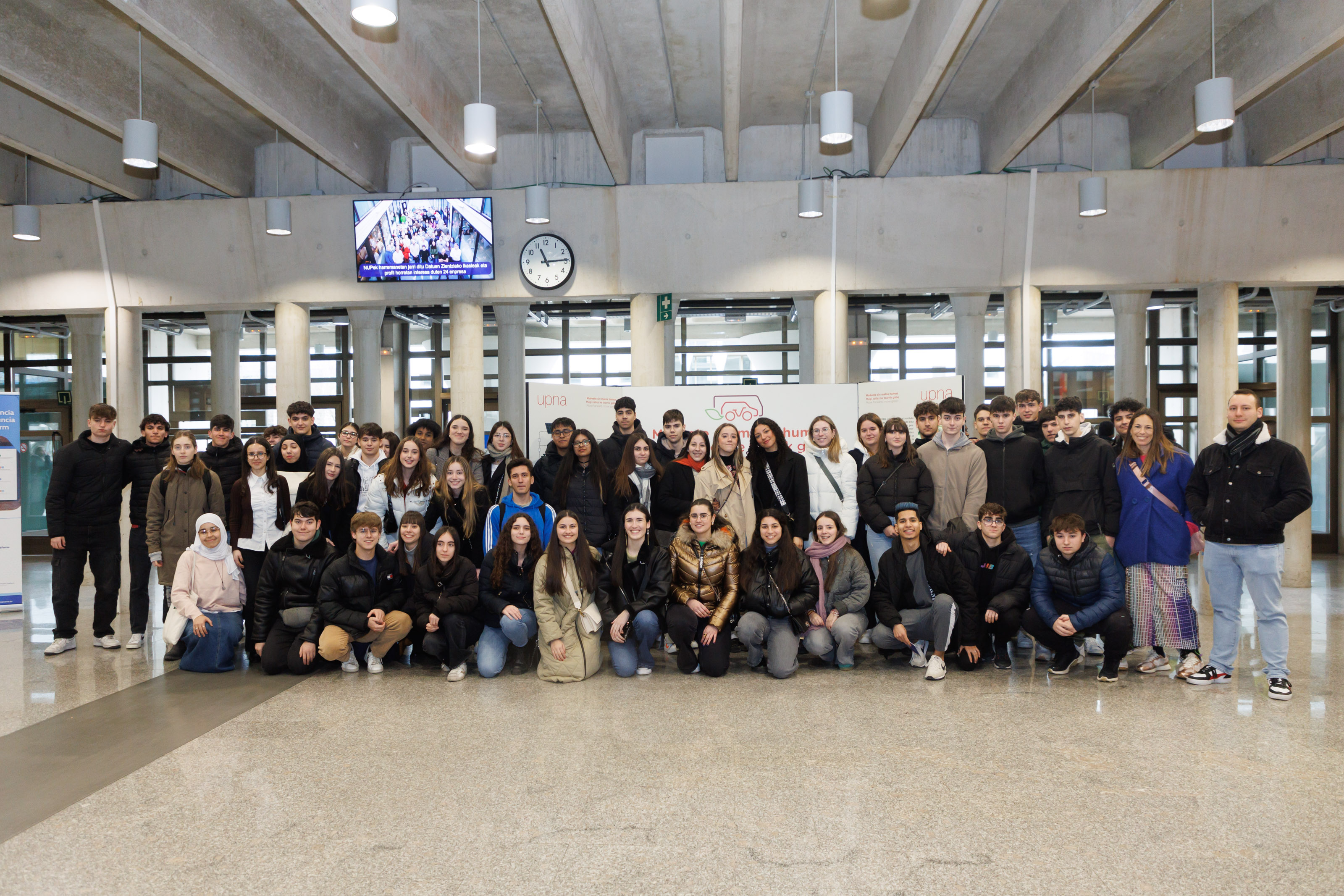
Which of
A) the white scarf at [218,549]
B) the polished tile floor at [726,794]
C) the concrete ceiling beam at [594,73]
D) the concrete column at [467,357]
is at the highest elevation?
the concrete ceiling beam at [594,73]

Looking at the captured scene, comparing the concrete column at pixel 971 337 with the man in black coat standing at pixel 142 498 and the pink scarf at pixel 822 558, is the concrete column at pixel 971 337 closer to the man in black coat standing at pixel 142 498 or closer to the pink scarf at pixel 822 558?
the pink scarf at pixel 822 558

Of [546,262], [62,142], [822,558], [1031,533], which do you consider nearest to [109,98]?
[62,142]

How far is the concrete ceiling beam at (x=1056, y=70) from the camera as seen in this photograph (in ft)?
20.3

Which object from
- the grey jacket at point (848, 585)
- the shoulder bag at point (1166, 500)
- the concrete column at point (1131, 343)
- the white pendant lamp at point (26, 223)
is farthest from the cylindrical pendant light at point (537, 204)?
the concrete column at point (1131, 343)

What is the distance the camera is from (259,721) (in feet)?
14.1

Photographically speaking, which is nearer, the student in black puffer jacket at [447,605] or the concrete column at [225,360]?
the student in black puffer jacket at [447,605]

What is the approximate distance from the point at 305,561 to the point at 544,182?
5953mm

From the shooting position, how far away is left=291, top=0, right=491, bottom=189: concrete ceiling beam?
5.92 metres

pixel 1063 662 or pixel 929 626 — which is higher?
pixel 929 626

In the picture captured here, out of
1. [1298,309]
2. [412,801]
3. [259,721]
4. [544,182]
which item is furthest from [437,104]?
[1298,309]

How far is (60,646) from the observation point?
601 centimetres

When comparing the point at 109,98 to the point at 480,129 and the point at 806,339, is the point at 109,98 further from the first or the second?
the point at 806,339

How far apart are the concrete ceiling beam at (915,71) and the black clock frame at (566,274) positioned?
3.35 meters

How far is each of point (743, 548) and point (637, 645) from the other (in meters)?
0.95
